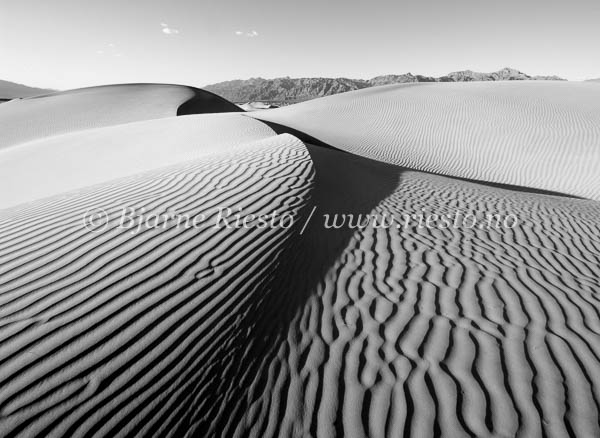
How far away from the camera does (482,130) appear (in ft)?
55.3

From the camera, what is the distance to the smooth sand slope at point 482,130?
13.4 m

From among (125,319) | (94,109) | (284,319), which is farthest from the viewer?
(94,109)

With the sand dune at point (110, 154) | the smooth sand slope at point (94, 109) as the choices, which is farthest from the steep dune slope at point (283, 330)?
the smooth sand slope at point (94, 109)

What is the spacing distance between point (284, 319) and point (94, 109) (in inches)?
1308

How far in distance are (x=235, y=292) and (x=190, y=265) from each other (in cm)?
49

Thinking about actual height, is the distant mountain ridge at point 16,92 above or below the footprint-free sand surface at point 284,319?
below

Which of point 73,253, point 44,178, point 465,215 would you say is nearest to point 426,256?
point 465,215

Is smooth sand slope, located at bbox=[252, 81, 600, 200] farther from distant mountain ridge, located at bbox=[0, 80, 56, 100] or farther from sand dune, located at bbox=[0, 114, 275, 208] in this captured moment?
distant mountain ridge, located at bbox=[0, 80, 56, 100]

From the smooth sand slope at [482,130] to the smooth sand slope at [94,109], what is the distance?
541 inches

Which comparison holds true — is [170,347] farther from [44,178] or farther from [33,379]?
[44,178]

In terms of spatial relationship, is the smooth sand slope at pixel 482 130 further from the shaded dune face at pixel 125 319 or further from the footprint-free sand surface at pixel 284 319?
the shaded dune face at pixel 125 319

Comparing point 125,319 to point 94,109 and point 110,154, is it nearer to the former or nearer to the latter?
point 110,154

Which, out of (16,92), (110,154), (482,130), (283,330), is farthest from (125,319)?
(16,92)

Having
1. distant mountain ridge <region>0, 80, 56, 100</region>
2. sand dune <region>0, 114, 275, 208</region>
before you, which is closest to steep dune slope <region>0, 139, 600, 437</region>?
sand dune <region>0, 114, 275, 208</region>
